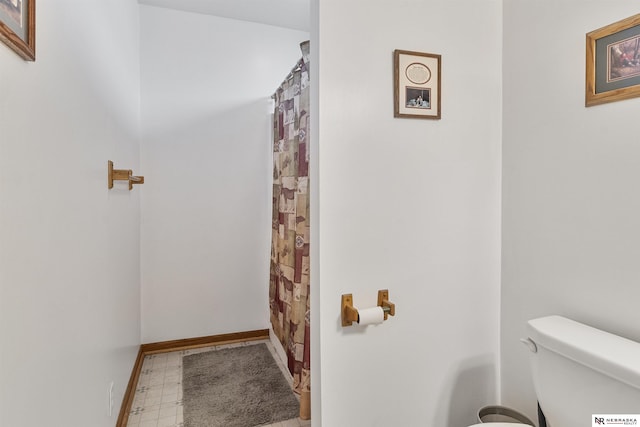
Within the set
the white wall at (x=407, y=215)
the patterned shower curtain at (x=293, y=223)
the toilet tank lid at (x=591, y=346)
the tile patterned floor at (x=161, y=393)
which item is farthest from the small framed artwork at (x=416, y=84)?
the tile patterned floor at (x=161, y=393)

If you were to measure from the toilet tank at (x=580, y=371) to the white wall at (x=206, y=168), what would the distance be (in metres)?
2.32

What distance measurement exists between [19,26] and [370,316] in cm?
124

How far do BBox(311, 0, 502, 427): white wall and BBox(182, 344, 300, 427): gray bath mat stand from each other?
889 millimetres

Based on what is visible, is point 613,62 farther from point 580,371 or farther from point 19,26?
point 19,26

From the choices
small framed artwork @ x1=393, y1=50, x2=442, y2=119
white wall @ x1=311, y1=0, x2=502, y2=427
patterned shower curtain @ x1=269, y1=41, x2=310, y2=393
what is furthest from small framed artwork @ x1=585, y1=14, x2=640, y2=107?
patterned shower curtain @ x1=269, y1=41, x2=310, y2=393

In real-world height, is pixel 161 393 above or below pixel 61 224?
below

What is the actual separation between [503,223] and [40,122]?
1642mm

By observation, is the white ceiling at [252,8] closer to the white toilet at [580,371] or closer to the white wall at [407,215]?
the white wall at [407,215]

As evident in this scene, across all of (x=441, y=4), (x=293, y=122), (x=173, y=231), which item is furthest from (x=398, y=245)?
(x=173, y=231)

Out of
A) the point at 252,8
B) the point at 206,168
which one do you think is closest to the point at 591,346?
the point at 206,168

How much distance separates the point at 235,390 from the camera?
7.23 feet

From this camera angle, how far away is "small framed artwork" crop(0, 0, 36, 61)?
27.0 inches

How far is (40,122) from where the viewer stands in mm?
899

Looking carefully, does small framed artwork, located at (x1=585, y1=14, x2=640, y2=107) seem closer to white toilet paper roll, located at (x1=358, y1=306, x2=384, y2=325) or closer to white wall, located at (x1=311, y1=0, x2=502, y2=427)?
white wall, located at (x1=311, y1=0, x2=502, y2=427)
